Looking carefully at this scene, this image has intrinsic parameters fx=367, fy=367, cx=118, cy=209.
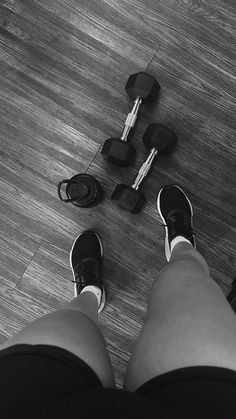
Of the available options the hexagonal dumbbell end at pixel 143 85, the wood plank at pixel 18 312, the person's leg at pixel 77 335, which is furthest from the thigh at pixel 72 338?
the hexagonal dumbbell end at pixel 143 85

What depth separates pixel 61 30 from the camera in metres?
1.25

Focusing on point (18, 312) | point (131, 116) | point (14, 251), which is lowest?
point (18, 312)

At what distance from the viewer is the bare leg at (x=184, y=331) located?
64cm

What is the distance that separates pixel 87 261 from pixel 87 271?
1.2 inches

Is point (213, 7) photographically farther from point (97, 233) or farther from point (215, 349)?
point (215, 349)

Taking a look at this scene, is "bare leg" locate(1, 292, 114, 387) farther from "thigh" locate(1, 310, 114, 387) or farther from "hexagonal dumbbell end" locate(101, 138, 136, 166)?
"hexagonal dumbbell end" locate(101, 138, 136, 166)

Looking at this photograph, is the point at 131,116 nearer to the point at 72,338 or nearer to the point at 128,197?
the point at 128,197

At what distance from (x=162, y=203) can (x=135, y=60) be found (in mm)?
490

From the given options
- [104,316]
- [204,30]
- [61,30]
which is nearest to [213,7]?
[204,30]

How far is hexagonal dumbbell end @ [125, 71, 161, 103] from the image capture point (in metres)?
1.15

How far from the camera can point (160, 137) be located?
1.14 metres

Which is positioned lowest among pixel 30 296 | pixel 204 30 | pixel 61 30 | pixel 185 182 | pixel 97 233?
pixel 30 296

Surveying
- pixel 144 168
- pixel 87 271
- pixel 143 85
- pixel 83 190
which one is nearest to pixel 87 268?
pixel 87 271

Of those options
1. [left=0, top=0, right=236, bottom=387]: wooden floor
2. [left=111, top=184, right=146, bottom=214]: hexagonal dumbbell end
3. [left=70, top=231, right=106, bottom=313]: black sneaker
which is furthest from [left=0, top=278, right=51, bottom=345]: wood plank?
[left=111, top=184, right=146, bottom=214]: hexagonal dumbbell end
